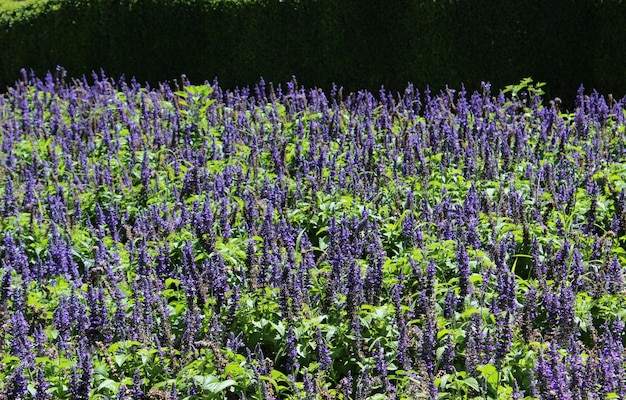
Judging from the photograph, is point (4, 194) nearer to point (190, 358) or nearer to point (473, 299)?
point (190, 358)

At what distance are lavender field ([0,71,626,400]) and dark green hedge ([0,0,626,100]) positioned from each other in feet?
7.75

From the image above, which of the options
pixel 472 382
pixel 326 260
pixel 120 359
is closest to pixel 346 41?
pixel 326 260

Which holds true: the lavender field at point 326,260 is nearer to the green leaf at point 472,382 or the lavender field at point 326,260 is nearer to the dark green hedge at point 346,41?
the green leaf at point 472,382

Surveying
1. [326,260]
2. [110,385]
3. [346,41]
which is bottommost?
[110,385]

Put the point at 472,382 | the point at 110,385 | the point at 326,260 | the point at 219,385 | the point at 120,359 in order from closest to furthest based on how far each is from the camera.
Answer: the point at 472,382 < the point at 219,385 < the point at 110,385 < the point at 120,359 < the point at 326,260

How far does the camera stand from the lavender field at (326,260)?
14.1 feet

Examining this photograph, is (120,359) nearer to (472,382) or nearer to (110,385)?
(110,385)

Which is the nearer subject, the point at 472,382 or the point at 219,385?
the point at 472,382

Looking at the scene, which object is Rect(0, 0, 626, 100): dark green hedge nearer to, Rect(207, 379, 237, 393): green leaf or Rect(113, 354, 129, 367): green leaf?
Rect(113, 354, 129, 367): green leaf

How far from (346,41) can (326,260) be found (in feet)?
21.3

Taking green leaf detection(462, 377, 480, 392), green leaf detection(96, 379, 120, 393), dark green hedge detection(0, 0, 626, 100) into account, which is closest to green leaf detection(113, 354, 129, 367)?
green leaf detection(96, 379, 120, 393)

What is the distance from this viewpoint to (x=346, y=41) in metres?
11.4

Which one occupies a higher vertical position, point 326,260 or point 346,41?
point 346,41

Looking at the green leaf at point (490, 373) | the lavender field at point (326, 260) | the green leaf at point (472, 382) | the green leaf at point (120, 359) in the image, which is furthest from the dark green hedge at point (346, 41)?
the green leaf at point (120, 359)
